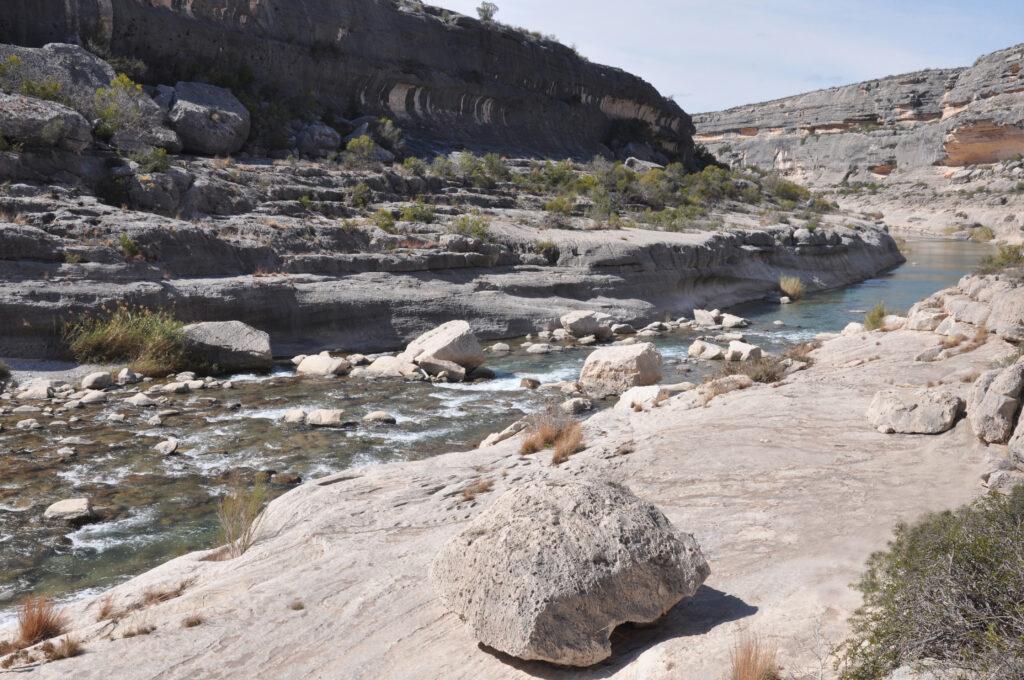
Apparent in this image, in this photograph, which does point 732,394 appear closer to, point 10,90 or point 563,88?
point 10,90

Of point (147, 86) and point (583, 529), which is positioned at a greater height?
point (147, 86)

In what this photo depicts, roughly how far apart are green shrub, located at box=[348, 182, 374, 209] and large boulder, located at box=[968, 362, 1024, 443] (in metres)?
19.5

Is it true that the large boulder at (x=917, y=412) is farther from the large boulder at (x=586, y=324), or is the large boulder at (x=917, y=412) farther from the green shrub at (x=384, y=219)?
the green shrub at (x=384, y=219)

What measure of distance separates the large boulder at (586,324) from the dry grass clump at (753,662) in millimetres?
15748

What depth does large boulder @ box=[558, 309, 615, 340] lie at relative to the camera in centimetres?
1947

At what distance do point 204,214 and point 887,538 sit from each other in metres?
19.0

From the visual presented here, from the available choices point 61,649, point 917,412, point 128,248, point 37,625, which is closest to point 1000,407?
point 917,412

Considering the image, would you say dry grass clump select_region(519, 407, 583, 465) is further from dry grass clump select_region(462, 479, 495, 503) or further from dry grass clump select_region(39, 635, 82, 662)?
dry grass clump select_region(39, 635, 82, 662)

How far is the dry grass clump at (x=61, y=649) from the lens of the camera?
14.6ft

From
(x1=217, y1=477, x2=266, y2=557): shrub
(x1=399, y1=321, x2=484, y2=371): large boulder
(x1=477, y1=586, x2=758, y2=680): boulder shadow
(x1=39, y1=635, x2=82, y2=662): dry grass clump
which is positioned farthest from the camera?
Result: (x1=399, y1=321, x2=484, y2=371): large boulder

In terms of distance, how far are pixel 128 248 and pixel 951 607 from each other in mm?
17087

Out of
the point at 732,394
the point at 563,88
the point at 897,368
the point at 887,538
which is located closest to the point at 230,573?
the point at 887,538

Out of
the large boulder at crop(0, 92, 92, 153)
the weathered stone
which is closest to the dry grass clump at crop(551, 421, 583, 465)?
the weathered stone

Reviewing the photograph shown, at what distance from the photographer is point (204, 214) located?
19938mm
